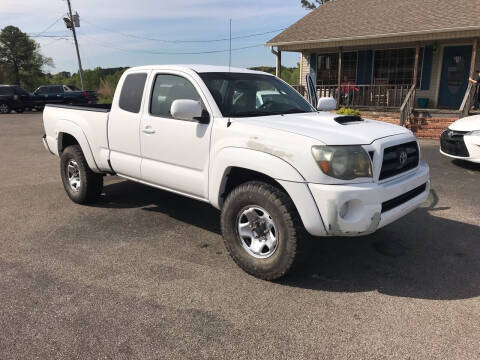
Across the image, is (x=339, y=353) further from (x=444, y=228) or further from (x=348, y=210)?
(x=444, y=228)

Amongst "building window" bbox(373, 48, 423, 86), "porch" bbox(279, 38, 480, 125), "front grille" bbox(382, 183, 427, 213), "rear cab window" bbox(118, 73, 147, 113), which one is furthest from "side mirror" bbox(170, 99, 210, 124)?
"building window" bbox(373, 48, 423, 86)

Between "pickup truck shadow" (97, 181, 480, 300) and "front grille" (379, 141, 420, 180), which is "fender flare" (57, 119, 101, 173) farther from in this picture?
"front grille" (379, 141, 420, 180)

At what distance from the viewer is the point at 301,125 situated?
11.6 ft

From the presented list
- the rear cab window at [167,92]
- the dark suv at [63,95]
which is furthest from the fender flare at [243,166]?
the dark suv at [63,95]

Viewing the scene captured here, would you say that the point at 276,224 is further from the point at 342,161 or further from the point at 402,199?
the point at 402,199

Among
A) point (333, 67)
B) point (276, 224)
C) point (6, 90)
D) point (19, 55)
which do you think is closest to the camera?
point (276, 224)

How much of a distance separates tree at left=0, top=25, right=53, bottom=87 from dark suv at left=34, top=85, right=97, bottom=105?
30.5 metres

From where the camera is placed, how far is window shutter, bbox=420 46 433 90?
48.6 feet

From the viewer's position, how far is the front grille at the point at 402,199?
330cm

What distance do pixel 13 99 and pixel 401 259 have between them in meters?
25.6

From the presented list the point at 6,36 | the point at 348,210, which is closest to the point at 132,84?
the point at 348,210

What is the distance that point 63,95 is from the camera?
23.9 meters

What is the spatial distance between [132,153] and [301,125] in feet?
7.02

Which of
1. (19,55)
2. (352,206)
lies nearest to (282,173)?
(352,206)
